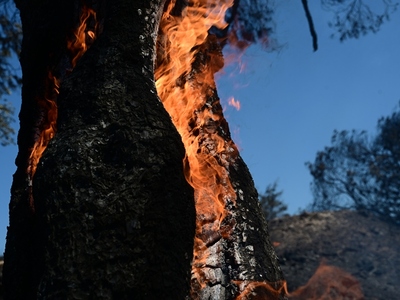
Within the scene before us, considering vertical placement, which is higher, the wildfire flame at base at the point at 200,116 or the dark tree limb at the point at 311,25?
the dark tree limb at the point at 311,25

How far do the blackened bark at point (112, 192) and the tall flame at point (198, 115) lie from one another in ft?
2.31

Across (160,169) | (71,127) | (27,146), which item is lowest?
(160,169)

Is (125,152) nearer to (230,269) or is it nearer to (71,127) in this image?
(71,127)

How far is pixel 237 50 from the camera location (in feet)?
13.9

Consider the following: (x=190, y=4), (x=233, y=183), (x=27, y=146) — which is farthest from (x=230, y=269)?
(x=190, y=4)

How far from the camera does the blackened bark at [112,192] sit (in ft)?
6.15

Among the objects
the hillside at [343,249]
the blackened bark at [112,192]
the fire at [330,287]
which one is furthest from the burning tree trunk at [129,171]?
the hillside at [343,249]

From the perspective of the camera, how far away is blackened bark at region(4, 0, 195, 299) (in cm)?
187

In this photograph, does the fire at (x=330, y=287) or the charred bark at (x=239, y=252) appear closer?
the charred bark at (x=239, y=252)

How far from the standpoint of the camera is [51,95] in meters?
3.08

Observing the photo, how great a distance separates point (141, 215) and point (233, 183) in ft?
3.92

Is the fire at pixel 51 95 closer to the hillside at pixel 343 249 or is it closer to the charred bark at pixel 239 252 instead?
the charred bark at pixel 239 252

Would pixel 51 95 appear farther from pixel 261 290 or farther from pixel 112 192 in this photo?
pixel 261 290

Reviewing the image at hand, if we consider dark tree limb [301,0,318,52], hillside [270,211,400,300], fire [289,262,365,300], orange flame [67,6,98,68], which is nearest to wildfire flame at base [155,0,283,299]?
orange flame [67,6,98,68]
